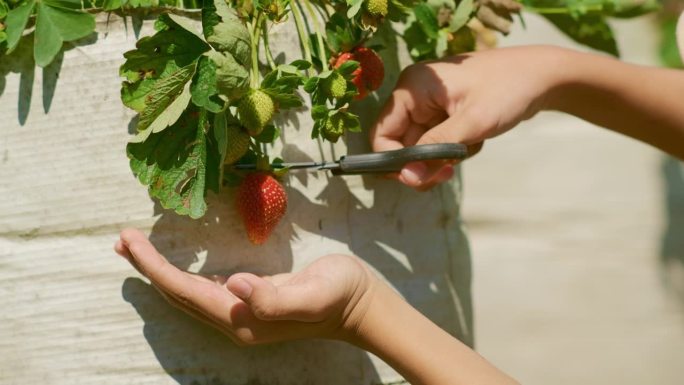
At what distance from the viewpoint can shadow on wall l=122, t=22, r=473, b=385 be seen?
0.87 metres

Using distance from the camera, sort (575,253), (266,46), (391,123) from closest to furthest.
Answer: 1. (266,46)
2. (391,123)
3. (575,253)

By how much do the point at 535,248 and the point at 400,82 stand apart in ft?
5.33

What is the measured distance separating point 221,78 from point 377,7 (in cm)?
16

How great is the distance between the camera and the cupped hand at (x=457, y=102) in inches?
38.2

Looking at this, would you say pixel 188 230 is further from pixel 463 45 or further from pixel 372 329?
pixel 463 45

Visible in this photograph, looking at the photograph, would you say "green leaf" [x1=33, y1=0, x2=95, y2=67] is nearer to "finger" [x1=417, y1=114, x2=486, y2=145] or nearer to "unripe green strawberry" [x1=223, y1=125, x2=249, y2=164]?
"unripe green strawberry" [x1=223, y1=125, x2=249, y2=164]

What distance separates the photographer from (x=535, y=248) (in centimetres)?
252

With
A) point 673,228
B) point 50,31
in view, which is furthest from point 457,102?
point 673,228

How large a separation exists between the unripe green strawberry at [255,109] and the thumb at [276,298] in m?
0.13

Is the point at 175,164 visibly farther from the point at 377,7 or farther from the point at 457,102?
the point at 457,102

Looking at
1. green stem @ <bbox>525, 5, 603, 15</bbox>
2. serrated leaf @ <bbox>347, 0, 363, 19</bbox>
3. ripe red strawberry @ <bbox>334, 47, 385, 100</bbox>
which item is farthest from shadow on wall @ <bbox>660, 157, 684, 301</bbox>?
serrated leaf @ <bbox>347, 0, 363, 19</bbox>

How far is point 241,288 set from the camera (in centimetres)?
77

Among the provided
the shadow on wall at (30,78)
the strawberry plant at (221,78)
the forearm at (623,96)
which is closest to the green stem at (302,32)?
the strawberry plant at (221,78)

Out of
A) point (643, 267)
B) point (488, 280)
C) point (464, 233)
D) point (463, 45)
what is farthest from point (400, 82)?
point (643, 267)
